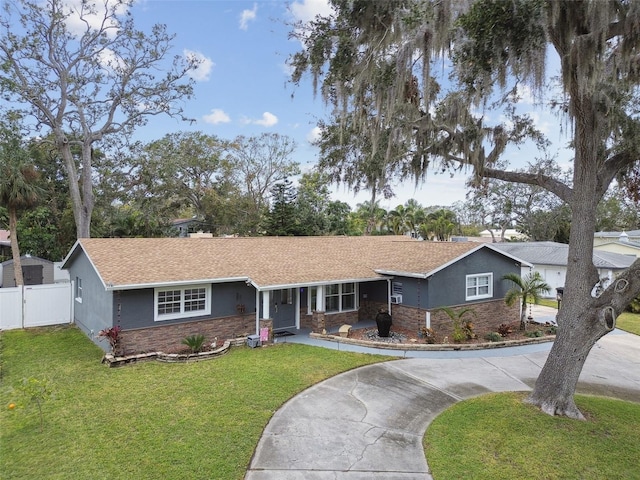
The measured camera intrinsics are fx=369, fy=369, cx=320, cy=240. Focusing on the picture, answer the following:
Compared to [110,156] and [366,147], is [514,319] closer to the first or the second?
[366,147]

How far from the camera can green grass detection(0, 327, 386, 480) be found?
5664mm

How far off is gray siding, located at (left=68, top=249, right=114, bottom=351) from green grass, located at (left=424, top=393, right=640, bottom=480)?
9.70m

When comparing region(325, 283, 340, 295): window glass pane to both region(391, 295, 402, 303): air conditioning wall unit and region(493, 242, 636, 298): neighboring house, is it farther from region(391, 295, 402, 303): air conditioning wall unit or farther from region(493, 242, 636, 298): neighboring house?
region(493, 242, 636, 298): neighboring house

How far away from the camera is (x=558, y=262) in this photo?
78.8 feet

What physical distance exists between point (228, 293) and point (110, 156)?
808 inches

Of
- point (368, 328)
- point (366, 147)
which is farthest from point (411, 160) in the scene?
point (368, 328)

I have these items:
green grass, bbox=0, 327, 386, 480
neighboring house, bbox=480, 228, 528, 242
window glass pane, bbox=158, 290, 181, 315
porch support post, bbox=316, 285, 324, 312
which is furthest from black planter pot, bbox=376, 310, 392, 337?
neighboring house, bbox=480, 228, 528, 242

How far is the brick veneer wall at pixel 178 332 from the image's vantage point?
11.2m

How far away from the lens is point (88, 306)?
44.1ft

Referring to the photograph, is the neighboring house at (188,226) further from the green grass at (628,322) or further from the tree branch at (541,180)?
the tree branch at (541,180)

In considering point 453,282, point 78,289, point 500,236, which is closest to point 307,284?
point 453,282

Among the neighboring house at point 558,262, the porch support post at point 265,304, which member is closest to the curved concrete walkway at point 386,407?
the porch support post at point 265,304

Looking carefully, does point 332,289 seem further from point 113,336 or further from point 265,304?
point 113,336

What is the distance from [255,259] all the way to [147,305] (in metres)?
4.57
